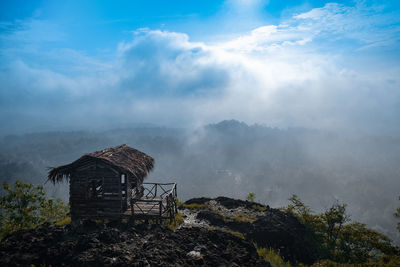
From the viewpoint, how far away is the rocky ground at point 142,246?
38.3ft

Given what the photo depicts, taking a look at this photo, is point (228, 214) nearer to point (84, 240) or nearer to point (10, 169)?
point (84, 240)

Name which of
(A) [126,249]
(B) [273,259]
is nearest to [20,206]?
(A) [126,249]

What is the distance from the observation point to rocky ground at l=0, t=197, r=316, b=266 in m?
11.7

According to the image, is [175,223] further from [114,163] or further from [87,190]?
[87,190]

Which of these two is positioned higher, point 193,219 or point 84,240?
Answer: point 84,240

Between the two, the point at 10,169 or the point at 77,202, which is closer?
the point at 77,202

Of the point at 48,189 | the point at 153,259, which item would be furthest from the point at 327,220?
the point at 48,189

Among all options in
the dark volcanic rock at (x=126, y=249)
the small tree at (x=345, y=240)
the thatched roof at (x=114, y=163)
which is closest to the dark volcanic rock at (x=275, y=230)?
the small tree at (x=345, y=240)

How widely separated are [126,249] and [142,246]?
3.07 ft

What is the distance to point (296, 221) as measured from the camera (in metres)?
23.4

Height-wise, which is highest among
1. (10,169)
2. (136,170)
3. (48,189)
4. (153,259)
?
(136,170)

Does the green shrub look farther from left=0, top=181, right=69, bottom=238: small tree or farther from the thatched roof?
left=0, top=181, right=69, bottom=238: small tree

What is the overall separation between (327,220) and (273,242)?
17.6 feet

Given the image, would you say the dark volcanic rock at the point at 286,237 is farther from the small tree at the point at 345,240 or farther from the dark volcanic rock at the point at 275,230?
the small tree at the point at 345,240
